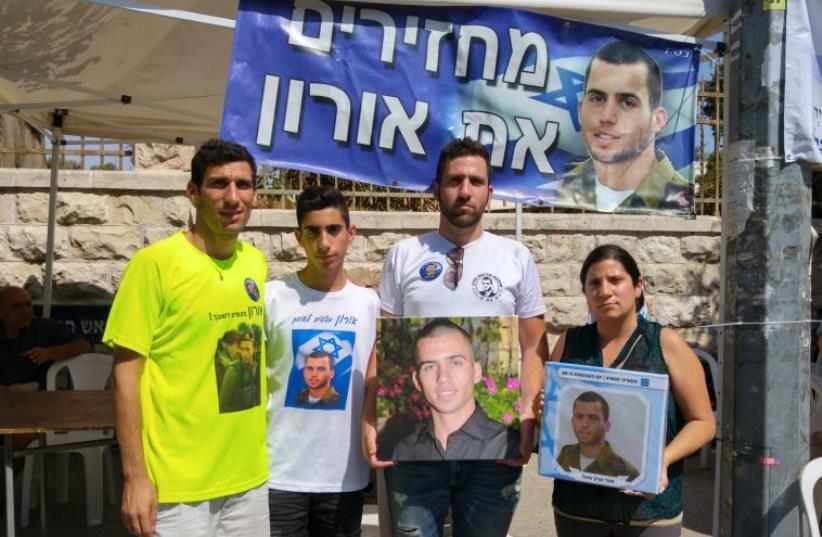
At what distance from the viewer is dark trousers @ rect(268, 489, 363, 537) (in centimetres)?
270

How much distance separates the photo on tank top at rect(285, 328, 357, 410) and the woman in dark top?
0.78 m

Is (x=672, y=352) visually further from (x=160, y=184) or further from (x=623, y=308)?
(x=160, y=184)

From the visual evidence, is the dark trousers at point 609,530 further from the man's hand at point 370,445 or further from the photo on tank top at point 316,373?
the photo on tank top at point 316,373

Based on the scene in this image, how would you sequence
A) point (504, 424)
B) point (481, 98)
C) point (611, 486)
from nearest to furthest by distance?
point (611, 486) < point (504, 424) < point (481, 98)

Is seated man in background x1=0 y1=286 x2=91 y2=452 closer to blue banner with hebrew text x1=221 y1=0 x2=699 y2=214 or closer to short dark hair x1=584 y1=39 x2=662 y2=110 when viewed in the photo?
blue banner with hebrew text x1=221 y1=0 x2=699 y2=214

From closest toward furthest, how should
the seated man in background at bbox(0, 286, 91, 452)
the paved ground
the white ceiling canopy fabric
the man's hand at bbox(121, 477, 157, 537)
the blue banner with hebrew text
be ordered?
the man's hand at bbox(121, 477, 157, 537)
the blue banner with hebrew text
the white ceiling canopy fabric
the paved ground
the seated man in background at bbox(0, 286, 91, 452)

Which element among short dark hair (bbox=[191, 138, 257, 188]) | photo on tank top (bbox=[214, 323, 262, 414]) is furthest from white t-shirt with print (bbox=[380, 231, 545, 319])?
short dark hair (bbox=[191, 138, 257, 188])

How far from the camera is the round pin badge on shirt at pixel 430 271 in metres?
2.66

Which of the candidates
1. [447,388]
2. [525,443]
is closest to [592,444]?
[525,443]

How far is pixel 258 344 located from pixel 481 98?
1.41m

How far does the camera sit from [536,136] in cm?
333

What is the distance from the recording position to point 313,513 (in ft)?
9.02

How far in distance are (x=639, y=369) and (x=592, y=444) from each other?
0.89 feet

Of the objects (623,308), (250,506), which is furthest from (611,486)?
(250,506)
